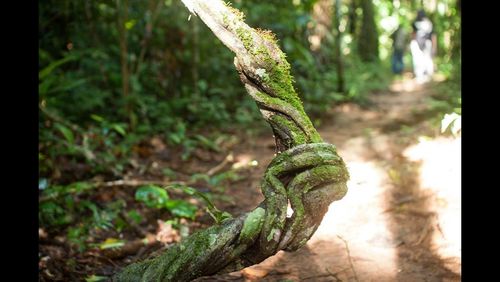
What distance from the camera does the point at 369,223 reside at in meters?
4.09

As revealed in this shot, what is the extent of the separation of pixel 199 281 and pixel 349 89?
7.69 metres

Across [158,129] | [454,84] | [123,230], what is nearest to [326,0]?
[454,84]

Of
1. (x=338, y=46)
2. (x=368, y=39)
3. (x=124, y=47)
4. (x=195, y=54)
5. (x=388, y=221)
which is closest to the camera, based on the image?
(x=388, y=221)

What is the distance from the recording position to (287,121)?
253 cm

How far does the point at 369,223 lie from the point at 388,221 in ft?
0.56

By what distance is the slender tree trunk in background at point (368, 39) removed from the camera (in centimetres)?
1617

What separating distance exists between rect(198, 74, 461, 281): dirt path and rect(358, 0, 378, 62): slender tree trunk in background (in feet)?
34.0

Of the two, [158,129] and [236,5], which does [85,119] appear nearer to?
[158,129]

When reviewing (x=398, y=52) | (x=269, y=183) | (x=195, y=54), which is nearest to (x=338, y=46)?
(x=195, y=54)

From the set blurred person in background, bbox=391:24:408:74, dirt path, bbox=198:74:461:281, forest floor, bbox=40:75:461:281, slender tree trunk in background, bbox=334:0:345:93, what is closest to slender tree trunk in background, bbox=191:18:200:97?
forest floor, bbox=40:75:461:281

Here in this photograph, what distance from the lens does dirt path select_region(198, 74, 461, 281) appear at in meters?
3.28

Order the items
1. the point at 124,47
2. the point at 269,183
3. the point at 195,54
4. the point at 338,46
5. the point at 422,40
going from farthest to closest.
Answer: the point at 422,40
the point at 338,46
the point at 195,54
the point at 124,47
the point at 269,183

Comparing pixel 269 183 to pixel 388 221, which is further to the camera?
pixel 388 221

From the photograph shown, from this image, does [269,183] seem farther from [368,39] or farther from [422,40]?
[368,39]
